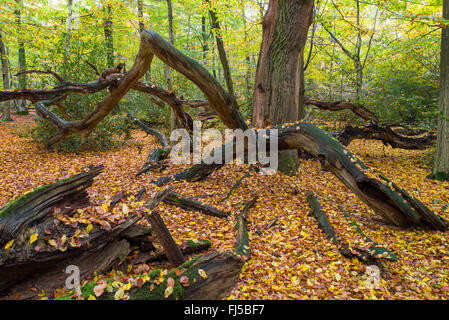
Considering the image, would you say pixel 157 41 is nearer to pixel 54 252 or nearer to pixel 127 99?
pixel 54 252

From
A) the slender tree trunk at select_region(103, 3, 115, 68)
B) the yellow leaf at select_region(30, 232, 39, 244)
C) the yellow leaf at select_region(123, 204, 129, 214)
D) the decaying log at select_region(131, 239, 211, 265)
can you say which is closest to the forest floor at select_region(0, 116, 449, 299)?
the yellow leaf at select_region(123, 204, 129, 214)

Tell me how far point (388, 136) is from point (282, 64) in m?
4.96

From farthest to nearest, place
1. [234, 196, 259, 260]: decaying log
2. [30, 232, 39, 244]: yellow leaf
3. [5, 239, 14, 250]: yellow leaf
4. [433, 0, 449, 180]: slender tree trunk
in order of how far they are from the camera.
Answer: [433, 0, 449, 180]: slender tree trunk, [234, 196, 259, 260]: decaying log, [30, 232, 39, 244]: yellow leaf, [5, 239, 14, 250]: yellow leaf

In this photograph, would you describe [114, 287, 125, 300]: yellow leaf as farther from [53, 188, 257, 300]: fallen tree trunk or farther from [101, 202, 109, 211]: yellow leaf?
[101, 202, 109, 211]: yellow leaf

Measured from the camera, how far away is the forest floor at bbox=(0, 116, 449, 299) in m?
2.86

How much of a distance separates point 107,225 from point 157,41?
10.8 feet

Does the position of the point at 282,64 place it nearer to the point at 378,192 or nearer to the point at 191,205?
the point at 378,192

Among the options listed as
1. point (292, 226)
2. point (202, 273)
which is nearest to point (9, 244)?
point (202, 273)

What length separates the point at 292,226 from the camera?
4.17m

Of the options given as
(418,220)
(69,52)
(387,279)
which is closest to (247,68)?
(69,52)

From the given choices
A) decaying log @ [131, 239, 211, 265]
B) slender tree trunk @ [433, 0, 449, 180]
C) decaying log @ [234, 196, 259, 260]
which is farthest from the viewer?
slender tree trunk @ [433, 0, 449, 180]

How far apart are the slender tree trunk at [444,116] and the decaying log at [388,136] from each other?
2.05 metres

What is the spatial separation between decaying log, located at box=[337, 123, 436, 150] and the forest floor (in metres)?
0.69

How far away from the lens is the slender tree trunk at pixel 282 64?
5.93 metres
